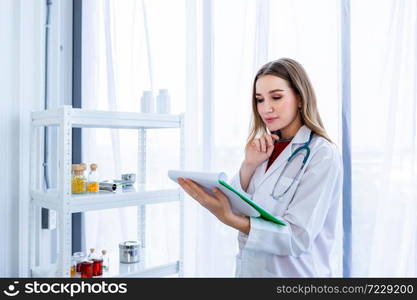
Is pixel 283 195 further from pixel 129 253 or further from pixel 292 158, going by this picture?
pixel 129 253

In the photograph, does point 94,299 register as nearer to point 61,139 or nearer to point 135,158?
point 61,139

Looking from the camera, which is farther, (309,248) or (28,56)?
(28,56)

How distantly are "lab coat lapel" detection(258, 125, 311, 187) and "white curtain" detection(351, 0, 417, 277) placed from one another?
0.30 metres

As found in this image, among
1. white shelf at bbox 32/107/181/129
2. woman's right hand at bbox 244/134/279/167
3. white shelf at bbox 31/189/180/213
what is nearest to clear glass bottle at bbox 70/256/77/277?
white shelf at bbox 31/189/180/213

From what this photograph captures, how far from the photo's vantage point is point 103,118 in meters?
1.34

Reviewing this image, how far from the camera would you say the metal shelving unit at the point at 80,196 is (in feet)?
4.16

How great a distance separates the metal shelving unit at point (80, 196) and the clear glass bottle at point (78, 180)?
2.5 inches

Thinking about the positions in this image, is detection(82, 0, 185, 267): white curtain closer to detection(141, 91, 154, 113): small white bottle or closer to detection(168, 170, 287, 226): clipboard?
detection(141, 91, 154, 113): small white bottle

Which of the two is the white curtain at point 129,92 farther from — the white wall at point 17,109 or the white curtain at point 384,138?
the white curtain at point 384,138

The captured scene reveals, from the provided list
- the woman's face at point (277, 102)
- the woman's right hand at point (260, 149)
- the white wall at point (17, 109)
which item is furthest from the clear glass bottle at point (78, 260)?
the woman's face at point (277, 102)

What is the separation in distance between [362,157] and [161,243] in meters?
1.05

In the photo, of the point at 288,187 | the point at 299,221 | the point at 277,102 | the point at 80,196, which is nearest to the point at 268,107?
the point at 277,102

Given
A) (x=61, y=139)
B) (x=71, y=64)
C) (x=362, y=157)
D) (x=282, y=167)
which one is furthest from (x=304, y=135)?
(x=71, y=64)

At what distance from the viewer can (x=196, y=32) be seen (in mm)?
1743
